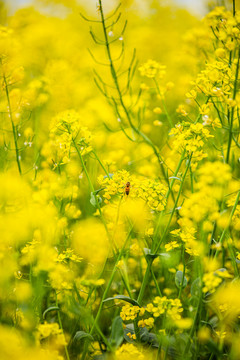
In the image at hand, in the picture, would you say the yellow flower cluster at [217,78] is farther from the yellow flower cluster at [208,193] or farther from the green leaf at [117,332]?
the green leaf at [117,332]

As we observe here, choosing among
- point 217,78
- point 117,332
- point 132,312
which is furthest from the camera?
point 217,78

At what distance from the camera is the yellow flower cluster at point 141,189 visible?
1499 millimetres

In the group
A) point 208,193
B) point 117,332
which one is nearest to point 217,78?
point 208,193

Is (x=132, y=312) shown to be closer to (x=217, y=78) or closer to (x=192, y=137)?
(x=192, y=137)

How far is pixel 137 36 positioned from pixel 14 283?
11.9ft

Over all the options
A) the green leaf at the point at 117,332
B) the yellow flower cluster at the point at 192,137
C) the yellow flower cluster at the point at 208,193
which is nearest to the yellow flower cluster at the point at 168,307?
the green leaf at the point at 117,332

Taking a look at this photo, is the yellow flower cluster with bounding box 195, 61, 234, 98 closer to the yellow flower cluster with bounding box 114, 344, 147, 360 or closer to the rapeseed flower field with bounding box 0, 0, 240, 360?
the rapeseed flower field with bounding box 0, 0, 240, 360

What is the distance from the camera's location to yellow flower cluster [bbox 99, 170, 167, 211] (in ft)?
4.92

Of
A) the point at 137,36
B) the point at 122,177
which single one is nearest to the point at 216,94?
the point at 122,177

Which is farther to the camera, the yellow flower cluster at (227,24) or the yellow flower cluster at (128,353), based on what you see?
the yellow flower cluster at (227,24)

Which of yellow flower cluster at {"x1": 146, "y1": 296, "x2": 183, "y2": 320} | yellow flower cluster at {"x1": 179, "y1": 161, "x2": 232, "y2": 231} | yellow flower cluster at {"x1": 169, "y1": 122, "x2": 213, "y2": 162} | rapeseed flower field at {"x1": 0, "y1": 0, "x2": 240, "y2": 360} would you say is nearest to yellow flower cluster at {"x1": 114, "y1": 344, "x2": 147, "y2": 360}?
rapeseed flower field at {"x1": 0, "y1": 0, "x2": 240, "y2": 360}

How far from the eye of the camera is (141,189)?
150 centimetres

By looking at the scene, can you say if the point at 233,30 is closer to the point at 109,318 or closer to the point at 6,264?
the point at 6,264

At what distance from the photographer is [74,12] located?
17.8 feet
